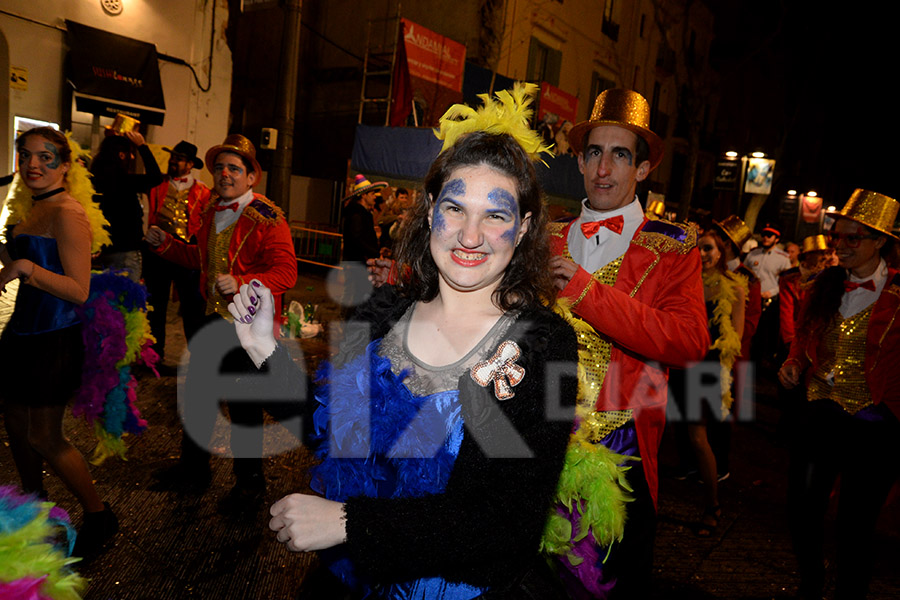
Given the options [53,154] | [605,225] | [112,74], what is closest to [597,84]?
[112,74]

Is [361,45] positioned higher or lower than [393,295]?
higher

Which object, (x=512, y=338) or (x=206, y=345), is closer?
(x=512, y=338)

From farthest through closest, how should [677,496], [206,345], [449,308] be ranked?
[677,496], [206,345], [449,308]

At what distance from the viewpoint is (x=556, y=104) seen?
14734 millimetres

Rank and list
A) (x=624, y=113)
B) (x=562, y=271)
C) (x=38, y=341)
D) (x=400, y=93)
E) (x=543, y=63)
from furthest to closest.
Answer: (x=543, y=63)
(x=400, y=93)
(x=38, y=341)
(x=624, y=113)
(x=562, y=271)

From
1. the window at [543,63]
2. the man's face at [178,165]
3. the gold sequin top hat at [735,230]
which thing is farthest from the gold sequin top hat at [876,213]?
the window at [543,63]

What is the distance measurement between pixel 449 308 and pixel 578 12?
18.2 m

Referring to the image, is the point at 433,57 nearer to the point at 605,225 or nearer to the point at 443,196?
the point at 605,225

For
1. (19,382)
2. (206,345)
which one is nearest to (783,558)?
(206,345)

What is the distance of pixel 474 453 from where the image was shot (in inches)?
54.8

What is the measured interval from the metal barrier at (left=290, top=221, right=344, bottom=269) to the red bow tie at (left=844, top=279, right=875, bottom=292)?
11913 millimetres

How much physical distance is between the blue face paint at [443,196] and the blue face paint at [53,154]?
98.4 inches

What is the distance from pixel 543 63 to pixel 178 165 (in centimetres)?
1307

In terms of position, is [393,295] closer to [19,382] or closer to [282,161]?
[19,382]
